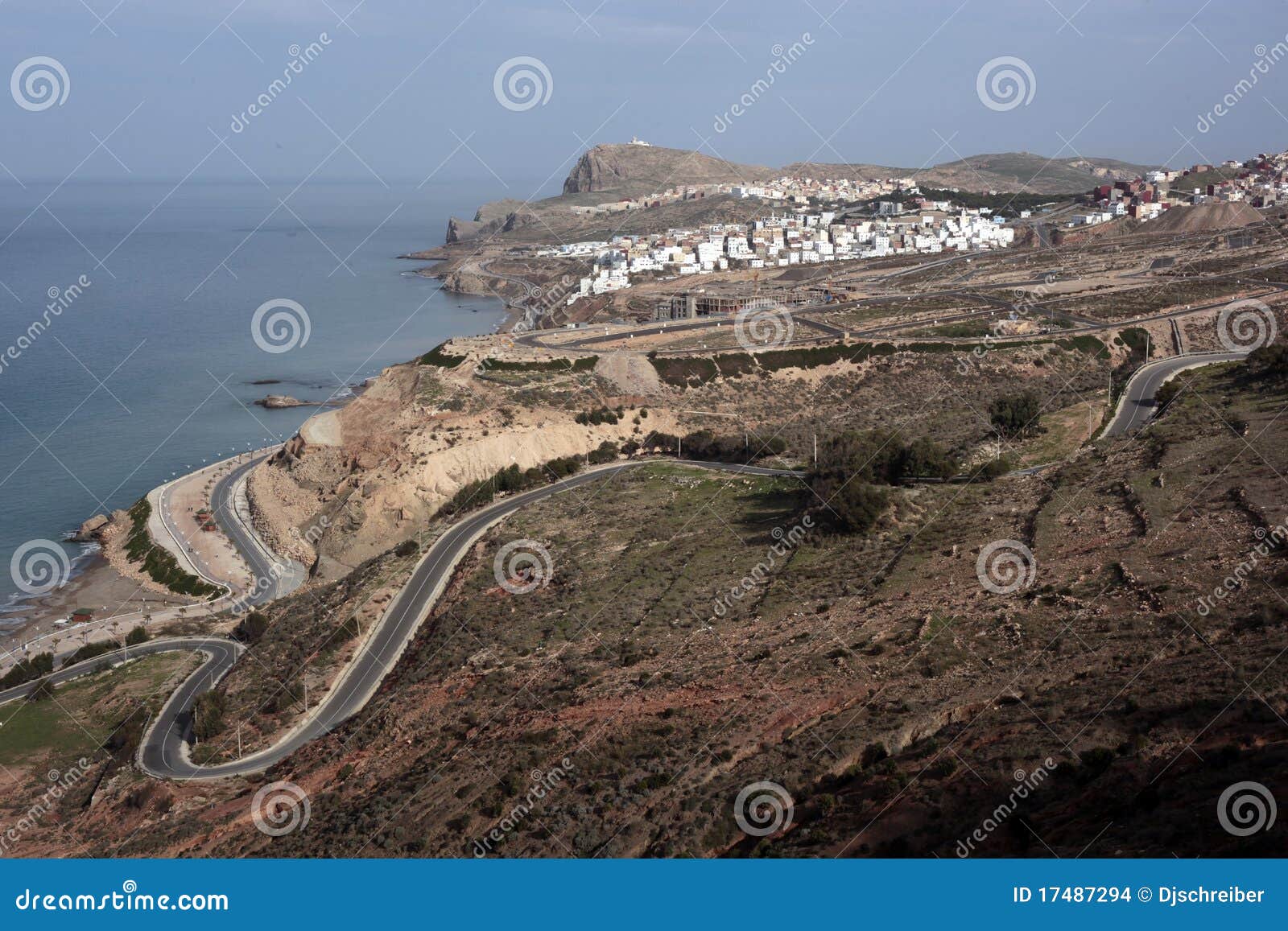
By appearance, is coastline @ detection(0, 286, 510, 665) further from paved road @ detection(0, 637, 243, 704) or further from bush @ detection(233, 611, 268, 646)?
bush @ detection(233, 611, 268, 646)

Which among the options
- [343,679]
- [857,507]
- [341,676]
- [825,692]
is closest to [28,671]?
[341,676]

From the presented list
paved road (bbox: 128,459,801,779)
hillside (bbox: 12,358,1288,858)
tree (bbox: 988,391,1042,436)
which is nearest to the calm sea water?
paved road (bbox: 128,459,801,779)

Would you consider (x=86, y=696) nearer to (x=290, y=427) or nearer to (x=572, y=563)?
(x=572, y=563)

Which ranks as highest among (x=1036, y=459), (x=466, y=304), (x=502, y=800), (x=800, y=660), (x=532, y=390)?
(x=466, y=304)

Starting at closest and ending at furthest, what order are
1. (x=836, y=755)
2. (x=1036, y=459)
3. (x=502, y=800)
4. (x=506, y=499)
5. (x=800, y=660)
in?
(x=836, y=755), (x=502, y=800), (x=800, y=660), (x=1036, y=459), (x=506, y=499)

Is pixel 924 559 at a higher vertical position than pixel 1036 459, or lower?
lower

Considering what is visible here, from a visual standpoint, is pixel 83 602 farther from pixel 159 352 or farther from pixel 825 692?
pixel 159 352

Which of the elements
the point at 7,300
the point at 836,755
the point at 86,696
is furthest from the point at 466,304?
the point at 836,755
